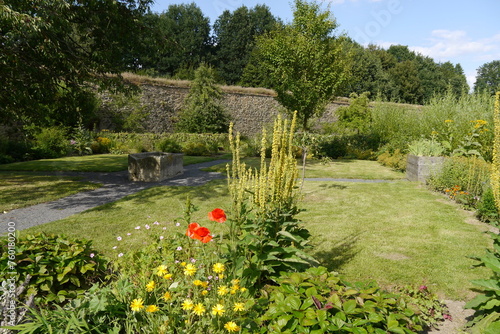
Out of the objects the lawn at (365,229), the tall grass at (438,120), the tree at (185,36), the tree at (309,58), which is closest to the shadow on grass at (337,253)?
the lawn at (365,229)

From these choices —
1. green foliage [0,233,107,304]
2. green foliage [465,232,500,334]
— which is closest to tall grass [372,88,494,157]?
green foliage [465,232,500,334]

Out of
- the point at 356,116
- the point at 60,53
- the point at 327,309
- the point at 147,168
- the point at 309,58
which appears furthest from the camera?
the point at 356,116

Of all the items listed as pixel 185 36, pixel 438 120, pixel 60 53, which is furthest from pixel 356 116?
pixel 185 36

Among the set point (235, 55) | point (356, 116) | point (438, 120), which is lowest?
point (438, 120)

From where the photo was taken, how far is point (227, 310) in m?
2.25

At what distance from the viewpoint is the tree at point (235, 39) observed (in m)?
41.5

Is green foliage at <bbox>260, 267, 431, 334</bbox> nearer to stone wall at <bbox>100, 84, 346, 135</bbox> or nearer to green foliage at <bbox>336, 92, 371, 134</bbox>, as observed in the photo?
stone wall at <bbox>100, 84, 346, 135</bbox>

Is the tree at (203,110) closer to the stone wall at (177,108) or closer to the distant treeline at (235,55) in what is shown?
the stone wall at (177,108)

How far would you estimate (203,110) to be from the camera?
23.6 m

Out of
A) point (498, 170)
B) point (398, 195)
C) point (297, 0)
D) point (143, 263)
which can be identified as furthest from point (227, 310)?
point (297, 0)

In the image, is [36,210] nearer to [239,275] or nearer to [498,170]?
[239,275]

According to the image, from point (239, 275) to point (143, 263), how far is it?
1015mm

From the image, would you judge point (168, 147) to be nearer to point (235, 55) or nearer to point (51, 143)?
point (51, 143)

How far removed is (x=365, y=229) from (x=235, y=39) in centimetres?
4009
